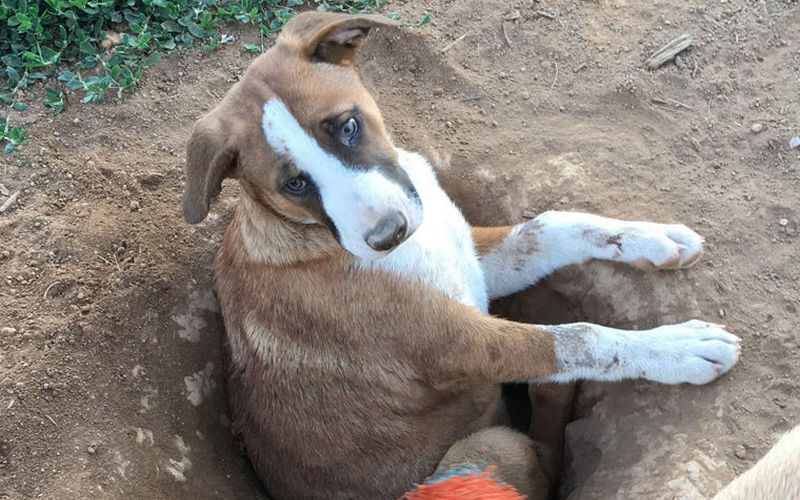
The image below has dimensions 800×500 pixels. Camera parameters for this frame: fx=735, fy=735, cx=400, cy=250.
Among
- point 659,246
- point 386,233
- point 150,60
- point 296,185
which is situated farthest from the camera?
point 150,60

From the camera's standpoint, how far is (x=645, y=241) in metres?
3.70

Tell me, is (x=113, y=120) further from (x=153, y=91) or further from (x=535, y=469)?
(x=535, y=469)

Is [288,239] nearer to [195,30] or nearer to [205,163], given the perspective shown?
[205,163]

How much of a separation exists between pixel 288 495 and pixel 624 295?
6.63 ft

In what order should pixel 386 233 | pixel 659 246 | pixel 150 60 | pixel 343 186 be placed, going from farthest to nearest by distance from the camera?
pixel 150 60 < pixel 659 246 < pixel 343 186 < pixel 386 233

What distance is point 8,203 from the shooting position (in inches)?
165

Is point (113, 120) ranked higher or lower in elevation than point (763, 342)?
lower

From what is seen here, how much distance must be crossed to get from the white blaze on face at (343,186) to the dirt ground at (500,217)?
142cm

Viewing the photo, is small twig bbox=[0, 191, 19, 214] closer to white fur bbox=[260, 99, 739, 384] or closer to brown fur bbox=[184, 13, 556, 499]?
brown fur bbox=[184, 13, 556, 499]

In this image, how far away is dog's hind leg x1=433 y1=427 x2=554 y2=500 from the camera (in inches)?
138

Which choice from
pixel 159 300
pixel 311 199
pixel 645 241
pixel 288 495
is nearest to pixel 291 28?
pixel 311 199

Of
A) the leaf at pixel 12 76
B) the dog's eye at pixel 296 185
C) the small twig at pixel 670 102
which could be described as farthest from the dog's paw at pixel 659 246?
the leaf at pixel 12 76

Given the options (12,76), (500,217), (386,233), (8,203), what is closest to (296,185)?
(386,233)

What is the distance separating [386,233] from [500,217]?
1769 mm
